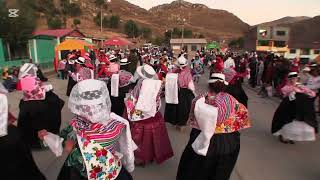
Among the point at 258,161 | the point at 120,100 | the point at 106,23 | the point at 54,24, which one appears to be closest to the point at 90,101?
the point at 258,161

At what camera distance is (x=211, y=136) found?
356 centimetres

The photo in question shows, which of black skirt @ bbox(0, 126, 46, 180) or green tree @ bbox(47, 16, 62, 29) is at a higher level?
green tree @ bbox(47, 16, 62, 29)

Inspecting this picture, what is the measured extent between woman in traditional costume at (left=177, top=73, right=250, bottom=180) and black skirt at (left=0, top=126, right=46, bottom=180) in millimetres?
1827

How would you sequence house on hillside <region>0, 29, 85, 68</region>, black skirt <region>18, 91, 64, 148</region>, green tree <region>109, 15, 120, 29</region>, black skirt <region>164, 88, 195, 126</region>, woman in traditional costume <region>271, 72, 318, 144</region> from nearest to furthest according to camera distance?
black skirt <region>18, 91, 64, 148</region>
woman in traditional costume <region>271, 72, 318, 144</region>
black skirt <region>164, 88, 195, 126</region>
house on hillside <region>0, 29, 85, 68</region>
green tree <region>109, 15, 120, 29</region>

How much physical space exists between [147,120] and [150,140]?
31 centimetres

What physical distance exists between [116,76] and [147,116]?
6.87 feet

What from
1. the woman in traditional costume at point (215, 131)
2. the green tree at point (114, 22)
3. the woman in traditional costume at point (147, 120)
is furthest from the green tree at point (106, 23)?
the woman in traditional costume at point (215, 131)

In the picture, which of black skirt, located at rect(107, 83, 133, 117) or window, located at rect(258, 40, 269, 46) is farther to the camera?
window, located at rect(258, 40, 269, 46)

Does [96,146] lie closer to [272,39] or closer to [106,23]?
[272,39]

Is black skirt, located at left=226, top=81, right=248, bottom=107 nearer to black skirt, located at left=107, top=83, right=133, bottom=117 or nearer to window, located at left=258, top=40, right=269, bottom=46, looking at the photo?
black skirt, located at left=107, top=83, right=133, bottom=117

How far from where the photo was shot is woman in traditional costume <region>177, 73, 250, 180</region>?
11.5 ft

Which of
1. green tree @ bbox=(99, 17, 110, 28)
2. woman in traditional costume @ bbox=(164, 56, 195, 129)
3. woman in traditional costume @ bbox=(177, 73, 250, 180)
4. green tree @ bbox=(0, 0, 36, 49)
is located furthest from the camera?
green tree @ bbox=(99, 17, 110, 28)

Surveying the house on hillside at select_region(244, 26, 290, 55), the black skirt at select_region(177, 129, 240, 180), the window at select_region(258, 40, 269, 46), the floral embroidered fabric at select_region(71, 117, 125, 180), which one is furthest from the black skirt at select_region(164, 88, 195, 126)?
the window at select_region(258, 40, 269, 46)

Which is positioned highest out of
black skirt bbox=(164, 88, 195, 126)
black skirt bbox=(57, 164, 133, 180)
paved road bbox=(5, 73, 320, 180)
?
black skirt bbox=(57, 164, 133, 180)
